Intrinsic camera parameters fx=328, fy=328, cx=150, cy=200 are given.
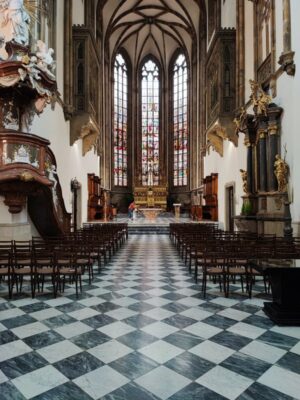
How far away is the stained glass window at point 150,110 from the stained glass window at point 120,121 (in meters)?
2.00

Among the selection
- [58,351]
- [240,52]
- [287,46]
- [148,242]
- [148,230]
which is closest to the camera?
[58,351]

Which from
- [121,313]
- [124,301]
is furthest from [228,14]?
[121,313]

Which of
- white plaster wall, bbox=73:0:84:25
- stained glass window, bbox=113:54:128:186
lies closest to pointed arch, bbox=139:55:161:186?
stained glass window, bbox=113:54:128:186

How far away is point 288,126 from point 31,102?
7800mm

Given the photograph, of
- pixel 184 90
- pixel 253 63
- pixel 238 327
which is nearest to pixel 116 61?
pixel 184 90

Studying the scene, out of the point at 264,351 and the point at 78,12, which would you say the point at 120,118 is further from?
the point at 264,351

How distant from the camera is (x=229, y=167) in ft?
58.0

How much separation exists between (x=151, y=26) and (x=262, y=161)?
25944 mm

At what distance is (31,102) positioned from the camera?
881 centimetres

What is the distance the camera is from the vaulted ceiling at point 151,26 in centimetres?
2617

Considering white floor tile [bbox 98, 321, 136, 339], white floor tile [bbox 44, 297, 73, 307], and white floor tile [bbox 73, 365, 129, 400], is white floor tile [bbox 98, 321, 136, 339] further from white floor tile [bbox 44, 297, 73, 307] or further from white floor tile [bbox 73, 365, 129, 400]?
white floor tile [bbox 44, 297, 73, 307]

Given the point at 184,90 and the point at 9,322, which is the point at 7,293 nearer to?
the point at 9,322

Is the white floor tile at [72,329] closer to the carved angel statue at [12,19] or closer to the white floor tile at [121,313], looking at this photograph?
the white floor tile at [121,313]

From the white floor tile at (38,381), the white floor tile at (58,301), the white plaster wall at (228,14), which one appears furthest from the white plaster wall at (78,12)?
the white floor tile at (38,381)
